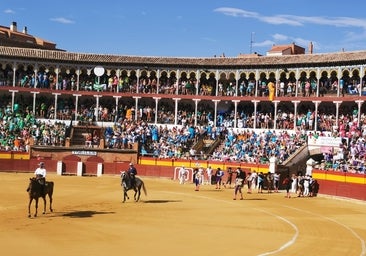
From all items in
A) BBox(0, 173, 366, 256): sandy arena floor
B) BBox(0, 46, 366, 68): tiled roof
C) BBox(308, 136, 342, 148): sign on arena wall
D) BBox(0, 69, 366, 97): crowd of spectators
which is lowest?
BBox(0, 173, 366, 256): sandy arena floor

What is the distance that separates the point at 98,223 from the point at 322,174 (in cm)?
1696

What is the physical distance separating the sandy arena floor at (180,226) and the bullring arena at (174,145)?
0.19 feet

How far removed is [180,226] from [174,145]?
25.3 m

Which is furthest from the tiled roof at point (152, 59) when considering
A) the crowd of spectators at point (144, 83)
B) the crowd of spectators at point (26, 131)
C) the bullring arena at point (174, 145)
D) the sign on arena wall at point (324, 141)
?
the sign on arena wall at point (324, 141)

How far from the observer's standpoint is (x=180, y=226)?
16.3 m

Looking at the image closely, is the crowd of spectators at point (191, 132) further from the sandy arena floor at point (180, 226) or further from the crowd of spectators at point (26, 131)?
the sandy arena floor at point (180, 226)

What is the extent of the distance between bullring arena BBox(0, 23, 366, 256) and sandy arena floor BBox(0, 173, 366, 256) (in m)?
0.06

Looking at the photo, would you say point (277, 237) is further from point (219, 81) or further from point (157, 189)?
point (219, 81)

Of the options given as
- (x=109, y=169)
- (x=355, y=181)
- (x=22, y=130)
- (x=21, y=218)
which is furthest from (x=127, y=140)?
(x=21, y=218)

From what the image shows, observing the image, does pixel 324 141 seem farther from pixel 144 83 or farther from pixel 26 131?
pixel 26 131

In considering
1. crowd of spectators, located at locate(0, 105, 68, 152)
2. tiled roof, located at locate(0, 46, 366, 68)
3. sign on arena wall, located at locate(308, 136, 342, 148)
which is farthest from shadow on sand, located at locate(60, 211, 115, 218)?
tiled roof, located at locate(0, 46, 366, 68)

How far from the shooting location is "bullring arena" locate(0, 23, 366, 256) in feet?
48.7

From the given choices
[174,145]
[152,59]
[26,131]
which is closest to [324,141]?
[174,145]

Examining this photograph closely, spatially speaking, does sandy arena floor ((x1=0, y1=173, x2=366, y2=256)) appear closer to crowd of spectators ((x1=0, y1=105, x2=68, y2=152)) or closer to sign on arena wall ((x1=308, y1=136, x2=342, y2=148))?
sign on arena wall ((x1=308, y1=136, x2=342, y2=148))
